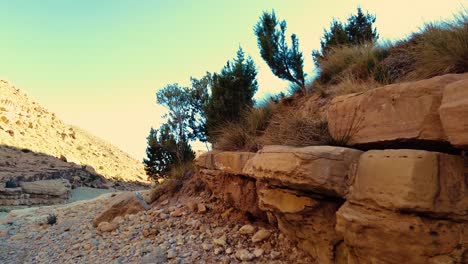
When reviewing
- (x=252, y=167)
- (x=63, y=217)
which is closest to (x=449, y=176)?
(x=252, y=167)

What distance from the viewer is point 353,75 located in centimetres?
599

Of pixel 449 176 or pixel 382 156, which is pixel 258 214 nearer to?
pixel 382 156

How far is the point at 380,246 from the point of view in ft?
8.74

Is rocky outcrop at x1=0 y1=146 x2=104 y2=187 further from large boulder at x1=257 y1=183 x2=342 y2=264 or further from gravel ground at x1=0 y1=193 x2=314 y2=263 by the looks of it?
large boulder at x1=257 y1=183 x2=342 y2=264

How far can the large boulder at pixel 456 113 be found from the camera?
2.31 metres

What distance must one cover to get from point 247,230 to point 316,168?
2307mm

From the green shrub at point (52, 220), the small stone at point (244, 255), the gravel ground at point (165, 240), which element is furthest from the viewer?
the green shrub at point (52, 220)

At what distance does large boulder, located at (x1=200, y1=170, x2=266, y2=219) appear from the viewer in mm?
5250

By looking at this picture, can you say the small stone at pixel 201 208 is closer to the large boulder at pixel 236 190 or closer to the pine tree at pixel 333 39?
the large boulder at pixel 236 190

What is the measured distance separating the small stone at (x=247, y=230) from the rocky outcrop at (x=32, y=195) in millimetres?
17442

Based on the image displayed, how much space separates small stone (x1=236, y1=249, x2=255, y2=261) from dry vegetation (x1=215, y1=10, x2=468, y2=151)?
1668 mm

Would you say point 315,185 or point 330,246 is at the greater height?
point 315,185

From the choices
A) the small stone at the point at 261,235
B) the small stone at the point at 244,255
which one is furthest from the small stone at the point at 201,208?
the small stone at the point at 244,255

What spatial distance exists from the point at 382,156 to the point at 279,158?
120cm
